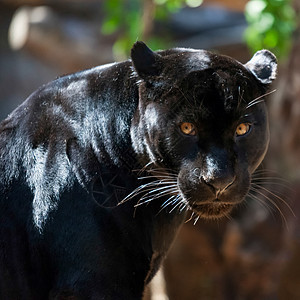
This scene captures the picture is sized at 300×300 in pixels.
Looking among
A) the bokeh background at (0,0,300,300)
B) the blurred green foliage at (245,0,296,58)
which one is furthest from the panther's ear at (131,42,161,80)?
the blurred green foliage at (245,0,296,58)

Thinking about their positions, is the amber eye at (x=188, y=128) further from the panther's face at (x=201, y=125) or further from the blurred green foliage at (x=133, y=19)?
the blurred green foliage at (x=133, y=19)

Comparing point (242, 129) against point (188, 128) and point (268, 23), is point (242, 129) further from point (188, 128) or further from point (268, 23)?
point (268, 23)

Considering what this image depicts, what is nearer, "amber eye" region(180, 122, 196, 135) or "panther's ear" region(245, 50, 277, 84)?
"amber eye" region(180, 122, 196, 135)

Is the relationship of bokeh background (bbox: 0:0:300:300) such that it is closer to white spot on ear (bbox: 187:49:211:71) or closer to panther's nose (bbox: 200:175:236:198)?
white spot on ear (bbox: 187:49:211:71)

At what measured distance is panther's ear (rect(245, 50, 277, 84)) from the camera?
294cm

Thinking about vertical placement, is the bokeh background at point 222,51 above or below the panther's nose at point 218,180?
above

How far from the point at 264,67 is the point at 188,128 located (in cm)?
58

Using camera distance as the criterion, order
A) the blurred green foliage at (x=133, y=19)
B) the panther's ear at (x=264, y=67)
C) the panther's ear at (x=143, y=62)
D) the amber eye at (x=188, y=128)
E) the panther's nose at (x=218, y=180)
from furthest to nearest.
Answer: the blurred green foliage at (x=133, y=19) → the panther's ear at (x=264, y=67) → the panther's ear at (x=143, y=62) → the amber eye at (x=188, y=128) → the panther's nose at (x=218, y=180)

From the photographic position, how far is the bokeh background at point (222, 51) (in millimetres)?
6102

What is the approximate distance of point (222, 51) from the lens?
8.54 metres

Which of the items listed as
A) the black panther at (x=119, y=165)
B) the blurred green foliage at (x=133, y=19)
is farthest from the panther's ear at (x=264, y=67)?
the blurred green foliage at (x=133, y=19)

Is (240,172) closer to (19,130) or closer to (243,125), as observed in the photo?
(243,125)

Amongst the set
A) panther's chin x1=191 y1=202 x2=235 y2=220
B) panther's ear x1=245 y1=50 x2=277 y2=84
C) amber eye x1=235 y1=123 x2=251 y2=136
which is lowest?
panther's chin x1=191 y1=202 x2=235 y2=220

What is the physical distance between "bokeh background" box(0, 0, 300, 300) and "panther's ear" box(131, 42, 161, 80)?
2.36 meters
